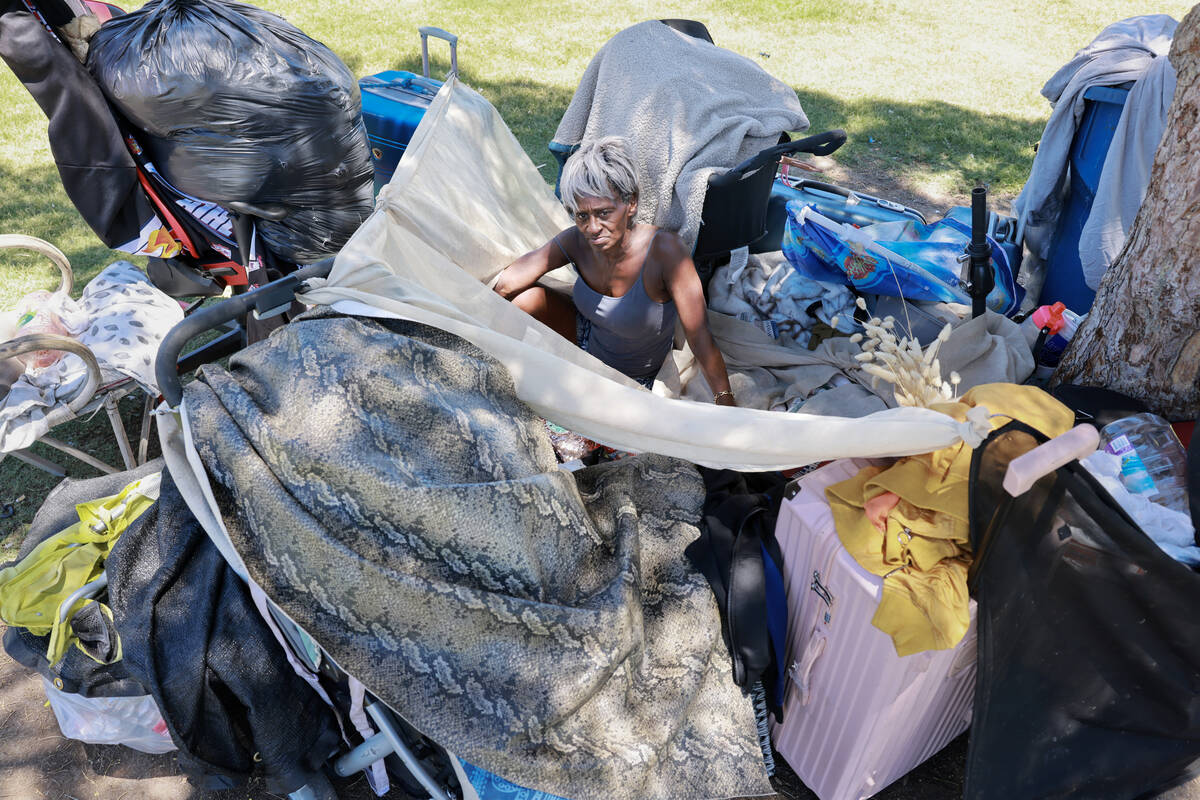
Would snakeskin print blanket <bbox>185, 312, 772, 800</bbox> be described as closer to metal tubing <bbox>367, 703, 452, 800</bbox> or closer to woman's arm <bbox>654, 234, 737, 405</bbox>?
metal tubing <bbox>367, 703, 452, 800</bbox>

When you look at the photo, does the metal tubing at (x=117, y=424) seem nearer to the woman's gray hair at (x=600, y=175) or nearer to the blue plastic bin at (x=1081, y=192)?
the woman's gray hair at (x=600, y=175)

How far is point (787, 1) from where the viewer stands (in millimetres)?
8781

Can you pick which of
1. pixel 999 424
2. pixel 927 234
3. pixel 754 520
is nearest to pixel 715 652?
pixel 754 520

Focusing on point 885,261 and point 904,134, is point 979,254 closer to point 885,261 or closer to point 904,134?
point 885,261

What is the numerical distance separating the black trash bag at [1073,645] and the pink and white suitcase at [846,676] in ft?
0.43

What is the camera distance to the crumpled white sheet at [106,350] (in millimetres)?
2785

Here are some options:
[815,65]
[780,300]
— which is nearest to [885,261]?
[780,300]

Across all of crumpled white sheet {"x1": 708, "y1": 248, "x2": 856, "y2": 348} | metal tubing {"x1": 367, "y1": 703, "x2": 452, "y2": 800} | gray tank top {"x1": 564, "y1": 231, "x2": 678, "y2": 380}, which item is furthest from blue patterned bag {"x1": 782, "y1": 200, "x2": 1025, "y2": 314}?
metal tubing {"x1": 367, "y1": 703, "x2": 452, "y2": 800}

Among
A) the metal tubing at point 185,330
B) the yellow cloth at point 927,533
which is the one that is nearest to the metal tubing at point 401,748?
the metal tubing at point 185,330

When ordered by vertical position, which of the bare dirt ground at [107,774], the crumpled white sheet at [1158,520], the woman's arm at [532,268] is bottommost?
the bare dirt ground at [107,774]

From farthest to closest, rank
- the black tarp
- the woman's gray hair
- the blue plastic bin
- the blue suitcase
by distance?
1. the blue suitcase
2. the blue plastic bin
3. the woman's gray hair
4. the black tarp

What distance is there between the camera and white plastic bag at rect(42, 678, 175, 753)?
7.47 feet

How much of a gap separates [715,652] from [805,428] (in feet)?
2.04

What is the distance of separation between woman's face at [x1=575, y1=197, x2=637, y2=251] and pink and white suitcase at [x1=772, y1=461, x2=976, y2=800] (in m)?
1.06
